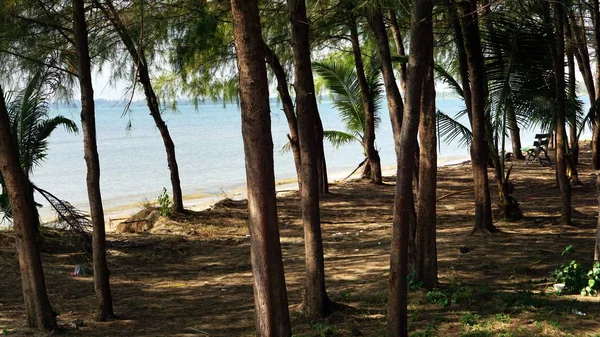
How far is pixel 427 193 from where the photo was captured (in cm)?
764

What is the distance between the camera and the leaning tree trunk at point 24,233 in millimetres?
7422

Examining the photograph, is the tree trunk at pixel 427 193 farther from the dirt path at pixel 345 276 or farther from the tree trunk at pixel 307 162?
the tree trunk at pixel 307 162

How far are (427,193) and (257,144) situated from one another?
2.58 metres

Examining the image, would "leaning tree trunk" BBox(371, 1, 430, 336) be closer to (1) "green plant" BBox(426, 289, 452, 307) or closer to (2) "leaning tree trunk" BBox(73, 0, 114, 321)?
(1) "green plant" BBox(426, 289, 452, 307)

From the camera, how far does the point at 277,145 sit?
47.8m

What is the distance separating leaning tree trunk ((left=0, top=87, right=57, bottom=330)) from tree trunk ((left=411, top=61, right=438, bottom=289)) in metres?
3.83

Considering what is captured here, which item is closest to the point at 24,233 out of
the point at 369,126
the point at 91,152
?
the point at 91,152

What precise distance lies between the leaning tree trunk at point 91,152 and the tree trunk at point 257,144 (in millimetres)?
2777

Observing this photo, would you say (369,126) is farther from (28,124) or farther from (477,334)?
(477,334)

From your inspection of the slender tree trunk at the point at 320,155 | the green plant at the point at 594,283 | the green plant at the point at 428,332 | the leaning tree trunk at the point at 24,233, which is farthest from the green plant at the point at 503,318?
the slender tree trunk at the point at 320,155

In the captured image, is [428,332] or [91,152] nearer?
[428,332]

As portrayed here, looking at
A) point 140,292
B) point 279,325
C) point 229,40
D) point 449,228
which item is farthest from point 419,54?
point 229,40

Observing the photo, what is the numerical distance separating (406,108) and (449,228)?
6181 mm

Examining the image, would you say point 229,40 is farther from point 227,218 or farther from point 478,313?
point 478,313
